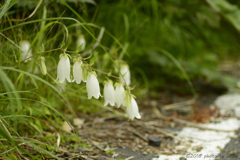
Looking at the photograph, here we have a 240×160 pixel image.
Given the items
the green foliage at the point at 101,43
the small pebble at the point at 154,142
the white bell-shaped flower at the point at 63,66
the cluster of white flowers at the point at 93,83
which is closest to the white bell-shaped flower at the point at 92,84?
the cluster of white flowers at the point at 93,83

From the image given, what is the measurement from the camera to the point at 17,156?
3.82ft

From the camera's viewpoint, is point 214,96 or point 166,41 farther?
point 166,41

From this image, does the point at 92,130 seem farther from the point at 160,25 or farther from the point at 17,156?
the point at 160,25

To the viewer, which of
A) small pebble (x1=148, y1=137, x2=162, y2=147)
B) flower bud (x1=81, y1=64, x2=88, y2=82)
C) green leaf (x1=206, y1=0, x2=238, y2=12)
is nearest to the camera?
flower bud (x1=81, y1=64, x2=88, y2=82)

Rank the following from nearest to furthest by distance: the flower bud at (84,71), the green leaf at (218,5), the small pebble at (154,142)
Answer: the flower bud at (84,71)
the small pebble at (154,142)
the green leaf at (218,5)

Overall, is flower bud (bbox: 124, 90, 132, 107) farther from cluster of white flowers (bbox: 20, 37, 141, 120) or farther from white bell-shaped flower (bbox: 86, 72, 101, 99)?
white bell-shaped flower (bbox: 86, 72, 101, 99)

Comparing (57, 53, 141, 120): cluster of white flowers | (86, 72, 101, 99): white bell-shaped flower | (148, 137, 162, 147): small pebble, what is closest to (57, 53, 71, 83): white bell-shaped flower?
(57, 53, 141, 120): cluster of white flowers

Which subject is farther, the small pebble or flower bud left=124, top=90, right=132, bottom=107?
the small pebble

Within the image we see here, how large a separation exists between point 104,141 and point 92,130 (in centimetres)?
16

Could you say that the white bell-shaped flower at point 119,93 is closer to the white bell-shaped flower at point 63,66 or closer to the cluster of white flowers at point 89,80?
the cluster of white flowers at point 89,80

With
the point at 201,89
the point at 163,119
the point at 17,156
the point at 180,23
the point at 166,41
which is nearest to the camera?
the point at 17,156

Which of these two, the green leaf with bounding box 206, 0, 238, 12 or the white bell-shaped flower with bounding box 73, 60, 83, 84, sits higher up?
the green leaf with bounding box 206, 0, 238, 12

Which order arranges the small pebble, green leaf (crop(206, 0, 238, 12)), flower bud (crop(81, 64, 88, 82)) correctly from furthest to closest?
green leaf (crop(206, 0, 238, 12)) → the small pebble → flower bud (crop(81, 64, 88, 82))

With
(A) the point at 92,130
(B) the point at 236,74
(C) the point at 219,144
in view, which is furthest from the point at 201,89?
(A) the point at 92,130
